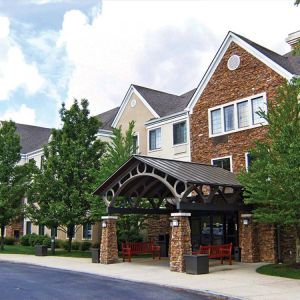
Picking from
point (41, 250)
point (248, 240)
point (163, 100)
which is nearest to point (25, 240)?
point (41, 250)

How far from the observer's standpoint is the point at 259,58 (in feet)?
79.9

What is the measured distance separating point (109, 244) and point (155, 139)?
10839mm

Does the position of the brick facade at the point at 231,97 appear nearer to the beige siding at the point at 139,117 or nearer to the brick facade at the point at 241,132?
the brick facade at the point at 241,132

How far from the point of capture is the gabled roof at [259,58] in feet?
76.6

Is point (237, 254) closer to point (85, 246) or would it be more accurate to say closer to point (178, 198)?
point (178, 198)

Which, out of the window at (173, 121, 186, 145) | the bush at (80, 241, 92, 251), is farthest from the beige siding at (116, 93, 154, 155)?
the bush at (80, 241, 92, 251)

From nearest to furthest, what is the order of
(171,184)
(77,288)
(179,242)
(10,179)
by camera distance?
1. (77,288)
2. (179,242)
3. (171,184)
4. (10,179)

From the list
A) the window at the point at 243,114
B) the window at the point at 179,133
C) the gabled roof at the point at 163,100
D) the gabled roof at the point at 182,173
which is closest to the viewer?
the gabled roof at the point at 182,173

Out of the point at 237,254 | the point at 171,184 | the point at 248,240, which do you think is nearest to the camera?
the point at 171,184

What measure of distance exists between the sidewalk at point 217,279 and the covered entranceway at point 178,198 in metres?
1.42

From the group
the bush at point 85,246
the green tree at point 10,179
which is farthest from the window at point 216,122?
the bush at point 85,246

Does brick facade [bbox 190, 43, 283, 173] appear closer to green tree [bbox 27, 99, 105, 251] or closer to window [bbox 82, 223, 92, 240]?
green tree [bbox 27, 99, 105, 251]

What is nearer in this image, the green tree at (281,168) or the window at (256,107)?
the green tree at (281,168)

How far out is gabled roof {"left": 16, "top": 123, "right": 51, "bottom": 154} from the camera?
4897 centimetres
